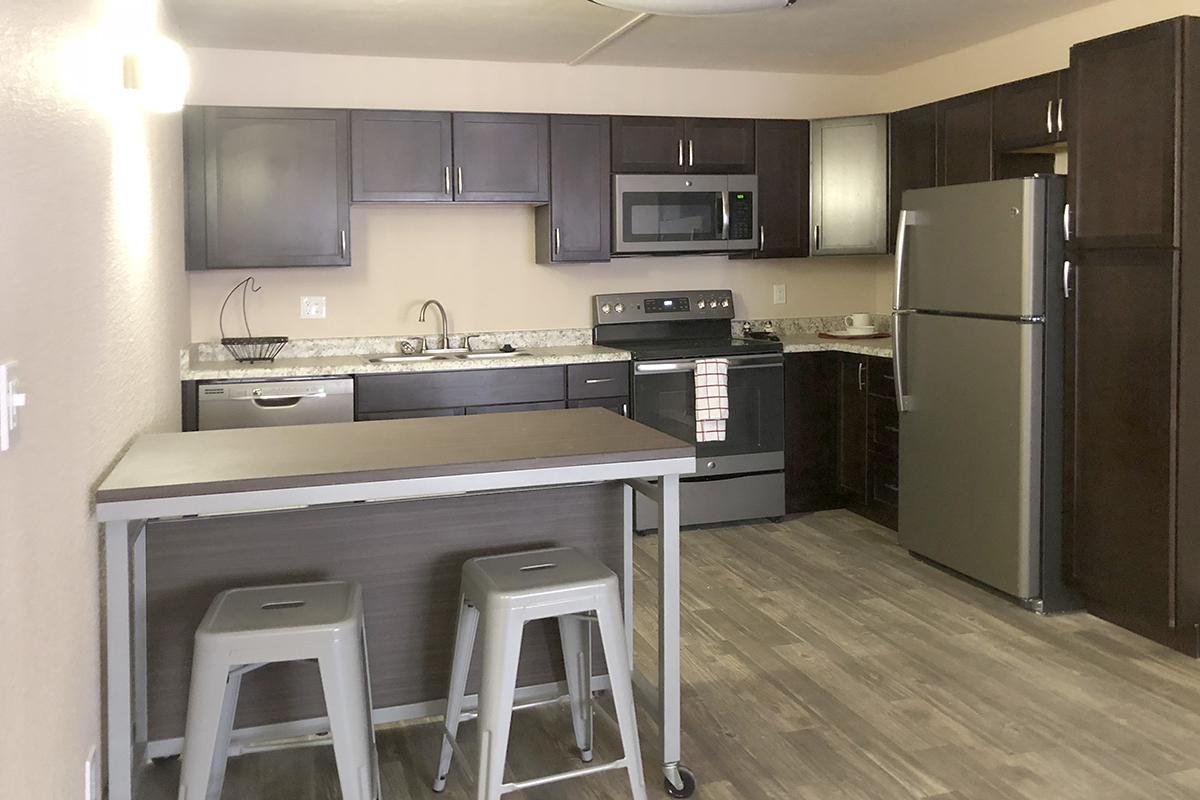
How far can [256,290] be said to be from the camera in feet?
16.5

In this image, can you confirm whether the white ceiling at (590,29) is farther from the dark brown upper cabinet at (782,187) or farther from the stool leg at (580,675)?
the stool leg at (580,675)

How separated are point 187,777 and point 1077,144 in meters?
3.37

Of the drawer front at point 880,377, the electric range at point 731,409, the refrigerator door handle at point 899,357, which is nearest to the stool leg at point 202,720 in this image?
the electric range at point 731,409

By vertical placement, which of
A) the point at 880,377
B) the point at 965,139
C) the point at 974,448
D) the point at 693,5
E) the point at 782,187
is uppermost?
the point at 693,5

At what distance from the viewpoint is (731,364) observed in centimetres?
521

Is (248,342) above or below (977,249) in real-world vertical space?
below

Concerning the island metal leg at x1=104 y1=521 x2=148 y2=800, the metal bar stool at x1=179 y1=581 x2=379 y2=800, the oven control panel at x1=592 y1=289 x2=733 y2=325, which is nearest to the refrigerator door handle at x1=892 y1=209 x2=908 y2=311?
the oven control panel at x1=592 y1=289 x2=733 y2=325

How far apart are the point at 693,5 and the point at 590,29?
1312mm

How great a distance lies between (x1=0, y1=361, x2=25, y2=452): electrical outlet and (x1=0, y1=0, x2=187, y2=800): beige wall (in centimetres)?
3

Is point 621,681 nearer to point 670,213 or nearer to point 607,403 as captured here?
point 607,403

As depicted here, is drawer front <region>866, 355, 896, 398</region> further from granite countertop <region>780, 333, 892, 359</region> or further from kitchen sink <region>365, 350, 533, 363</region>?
kitchen sink <region>365, 350, 533, 363</region>

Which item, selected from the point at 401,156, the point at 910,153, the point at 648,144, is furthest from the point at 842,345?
the point at 401,156

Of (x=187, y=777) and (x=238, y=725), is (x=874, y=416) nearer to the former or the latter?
(x=238, y=725)

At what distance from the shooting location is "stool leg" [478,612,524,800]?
2.33 meters
